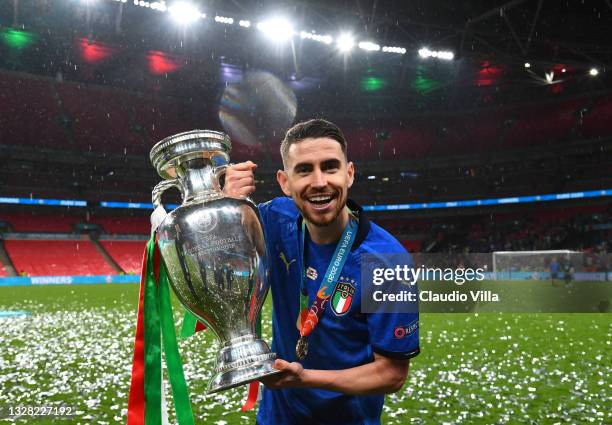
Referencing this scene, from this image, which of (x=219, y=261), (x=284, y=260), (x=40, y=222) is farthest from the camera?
(x=40, y=222)

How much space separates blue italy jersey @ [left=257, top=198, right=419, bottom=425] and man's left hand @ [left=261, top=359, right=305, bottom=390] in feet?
1.33

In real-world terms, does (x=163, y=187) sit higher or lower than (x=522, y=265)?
lower

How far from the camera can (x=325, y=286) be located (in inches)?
68.2

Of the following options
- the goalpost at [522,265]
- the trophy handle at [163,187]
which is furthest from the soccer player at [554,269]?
the trophy handle at [163,187]

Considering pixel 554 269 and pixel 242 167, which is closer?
pixel 242 167

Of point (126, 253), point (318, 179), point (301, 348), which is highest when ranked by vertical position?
point (126, 253)

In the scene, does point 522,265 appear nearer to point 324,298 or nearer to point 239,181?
point 324,298

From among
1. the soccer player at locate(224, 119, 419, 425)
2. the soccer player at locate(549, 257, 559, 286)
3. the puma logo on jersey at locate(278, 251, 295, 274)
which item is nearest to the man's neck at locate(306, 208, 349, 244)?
the soccer player at locate(224, 119, 419, 425)

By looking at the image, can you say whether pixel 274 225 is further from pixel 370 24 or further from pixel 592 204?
pixel 592 204

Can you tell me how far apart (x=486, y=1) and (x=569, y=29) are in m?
3.30

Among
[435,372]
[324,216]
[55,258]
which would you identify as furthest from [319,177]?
[55,258]

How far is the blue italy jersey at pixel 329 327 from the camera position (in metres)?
1.73

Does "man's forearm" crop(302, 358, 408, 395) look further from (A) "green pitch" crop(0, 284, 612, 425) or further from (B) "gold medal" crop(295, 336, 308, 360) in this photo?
(A) "green pitch" crop(0, 284, 612, 425)

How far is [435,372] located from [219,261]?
13.4ft
